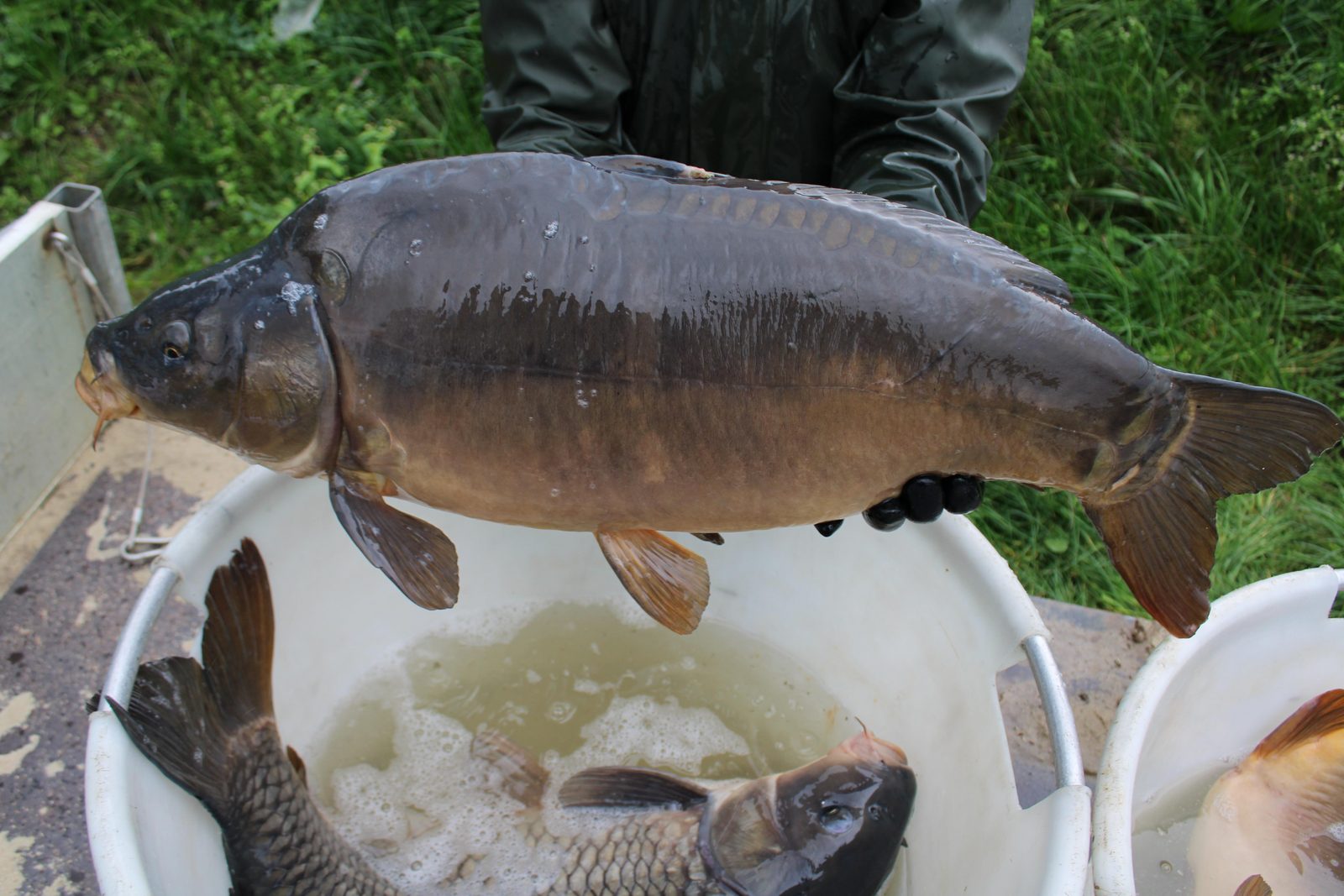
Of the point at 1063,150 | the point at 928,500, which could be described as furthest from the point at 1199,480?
the point at 1063,150

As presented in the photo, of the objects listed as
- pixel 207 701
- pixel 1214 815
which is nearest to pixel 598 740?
pixel 207 701

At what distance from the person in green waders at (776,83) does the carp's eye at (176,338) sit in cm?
114

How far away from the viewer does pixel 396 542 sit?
1655 millimetres

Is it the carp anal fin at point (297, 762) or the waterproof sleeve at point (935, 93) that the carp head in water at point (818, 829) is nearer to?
the carp anal fin at point (297, 762)

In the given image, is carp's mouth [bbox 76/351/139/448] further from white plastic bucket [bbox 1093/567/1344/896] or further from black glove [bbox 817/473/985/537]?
white plastic bucket [bbox 1093/567/1344/896]

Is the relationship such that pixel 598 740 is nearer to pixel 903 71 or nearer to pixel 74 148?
pixel 903 71

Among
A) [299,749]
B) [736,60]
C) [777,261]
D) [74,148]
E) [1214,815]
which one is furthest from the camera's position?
[74,148]

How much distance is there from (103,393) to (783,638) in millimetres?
1621

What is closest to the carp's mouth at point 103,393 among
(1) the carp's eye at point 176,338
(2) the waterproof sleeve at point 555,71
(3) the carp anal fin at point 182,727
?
(1) the carp's eye at point 176,338

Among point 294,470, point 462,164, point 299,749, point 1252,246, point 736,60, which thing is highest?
point 462,164

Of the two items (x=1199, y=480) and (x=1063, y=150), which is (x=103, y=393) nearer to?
(x=1199, y=480)

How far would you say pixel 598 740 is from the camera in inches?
102

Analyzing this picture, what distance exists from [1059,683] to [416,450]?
3.61 ft

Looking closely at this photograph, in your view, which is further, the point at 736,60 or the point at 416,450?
the point at 736,60
